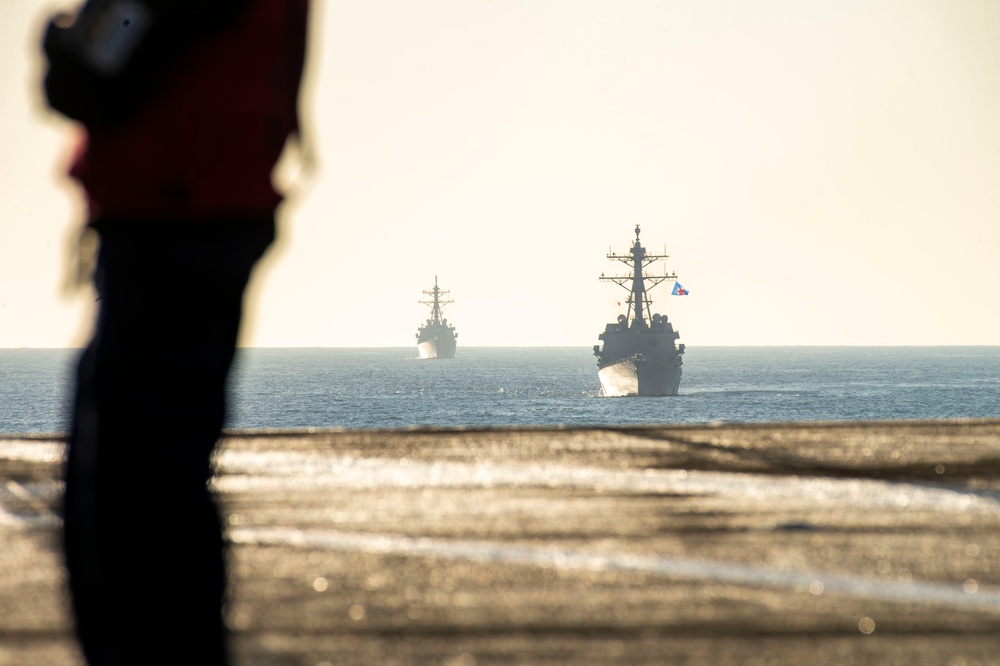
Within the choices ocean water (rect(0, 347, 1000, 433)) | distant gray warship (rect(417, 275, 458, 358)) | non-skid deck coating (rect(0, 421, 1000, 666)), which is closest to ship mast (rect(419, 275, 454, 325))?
distant gray warship (rect(417, 275, 458, 358))

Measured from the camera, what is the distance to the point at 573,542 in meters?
2.58

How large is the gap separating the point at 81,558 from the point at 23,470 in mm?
2348

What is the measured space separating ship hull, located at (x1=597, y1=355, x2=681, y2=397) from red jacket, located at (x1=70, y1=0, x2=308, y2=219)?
7698 centimetres

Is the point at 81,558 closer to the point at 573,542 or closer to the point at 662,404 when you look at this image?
the point at 573,542

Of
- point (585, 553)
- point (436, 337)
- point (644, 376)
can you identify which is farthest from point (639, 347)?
point (436, 337)

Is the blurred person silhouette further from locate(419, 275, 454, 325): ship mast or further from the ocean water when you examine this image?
locate(419, 275, 454, 325): ship mast

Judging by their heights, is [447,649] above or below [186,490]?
below

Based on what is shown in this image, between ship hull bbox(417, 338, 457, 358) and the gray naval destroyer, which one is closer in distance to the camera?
the gray naval destroyer

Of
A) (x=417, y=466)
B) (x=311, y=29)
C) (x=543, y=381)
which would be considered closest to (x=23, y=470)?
(x=417, y=466)

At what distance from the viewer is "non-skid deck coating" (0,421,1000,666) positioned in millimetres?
1845

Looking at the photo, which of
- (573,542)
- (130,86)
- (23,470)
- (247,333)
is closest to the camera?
(130,86)

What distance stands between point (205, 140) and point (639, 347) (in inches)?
3092

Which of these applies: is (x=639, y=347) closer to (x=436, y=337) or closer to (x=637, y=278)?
(x=637, y=278)

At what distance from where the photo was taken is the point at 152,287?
145 cm
